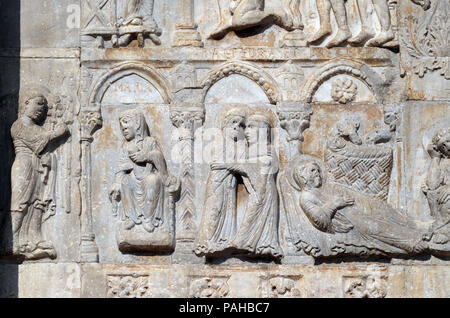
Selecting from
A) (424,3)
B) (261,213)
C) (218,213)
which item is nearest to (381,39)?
(424,3)

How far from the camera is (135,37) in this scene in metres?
13.9

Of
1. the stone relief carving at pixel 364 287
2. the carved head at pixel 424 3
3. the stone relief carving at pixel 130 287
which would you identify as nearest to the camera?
the stone relief carving at pixel 130 287

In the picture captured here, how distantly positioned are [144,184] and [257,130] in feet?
4.09

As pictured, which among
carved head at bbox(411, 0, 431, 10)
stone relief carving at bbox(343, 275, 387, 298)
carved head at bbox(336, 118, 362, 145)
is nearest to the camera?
stone relief carving at bbox(343, 275, 387, 298)

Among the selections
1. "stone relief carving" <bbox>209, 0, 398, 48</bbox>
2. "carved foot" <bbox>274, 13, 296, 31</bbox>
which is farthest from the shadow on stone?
"carved foot" <bbox>274, 13, 296, 31</bbox>

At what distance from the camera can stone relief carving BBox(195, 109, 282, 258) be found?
529 inches

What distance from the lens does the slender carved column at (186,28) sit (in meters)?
13.8

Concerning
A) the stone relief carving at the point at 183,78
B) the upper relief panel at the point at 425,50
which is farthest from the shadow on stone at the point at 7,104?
the upper relief panel at the point at 425,50

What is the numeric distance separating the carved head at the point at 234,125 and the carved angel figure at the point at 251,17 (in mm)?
821

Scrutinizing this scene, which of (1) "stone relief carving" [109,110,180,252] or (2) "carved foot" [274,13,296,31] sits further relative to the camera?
(2) "carved foot" [274,13,296,31]

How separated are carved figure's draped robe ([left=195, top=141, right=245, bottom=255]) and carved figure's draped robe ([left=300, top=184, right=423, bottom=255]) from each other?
2.32ft

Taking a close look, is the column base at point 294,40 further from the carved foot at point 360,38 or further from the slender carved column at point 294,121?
the slender carved column at point 294,121

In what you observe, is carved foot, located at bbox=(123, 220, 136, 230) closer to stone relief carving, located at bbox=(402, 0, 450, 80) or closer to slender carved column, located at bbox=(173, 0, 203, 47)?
slender carved column, located at bbox=(173, 0, 203, 47)

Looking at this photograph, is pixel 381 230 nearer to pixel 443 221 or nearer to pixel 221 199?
pixel 443 221
